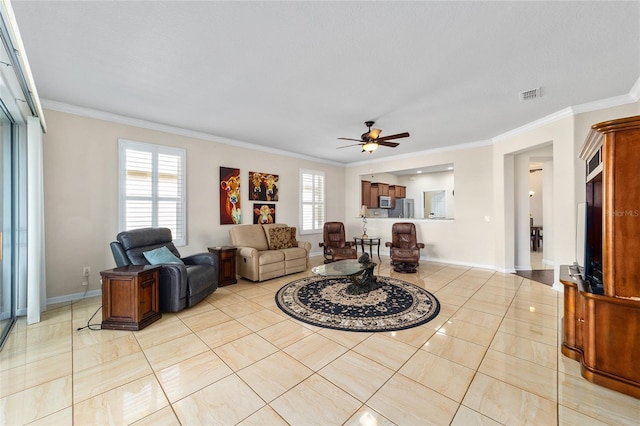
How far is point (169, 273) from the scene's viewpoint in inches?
119

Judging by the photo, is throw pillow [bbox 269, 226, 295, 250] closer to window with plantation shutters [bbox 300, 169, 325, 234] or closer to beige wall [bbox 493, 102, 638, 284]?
window with plantation shutters [bbox 300, 169, 325, 234]

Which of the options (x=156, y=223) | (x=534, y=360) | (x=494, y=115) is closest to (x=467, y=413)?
(x=534, y=360)

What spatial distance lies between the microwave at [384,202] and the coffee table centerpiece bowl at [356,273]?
175 inches

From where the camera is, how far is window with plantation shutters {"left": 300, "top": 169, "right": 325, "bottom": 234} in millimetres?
6535

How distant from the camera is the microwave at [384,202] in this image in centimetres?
823

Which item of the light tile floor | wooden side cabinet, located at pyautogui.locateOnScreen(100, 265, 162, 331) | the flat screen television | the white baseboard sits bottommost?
the light tile floor

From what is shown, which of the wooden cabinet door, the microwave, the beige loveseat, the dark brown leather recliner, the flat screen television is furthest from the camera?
the microwave

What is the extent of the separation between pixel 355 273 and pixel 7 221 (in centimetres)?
411

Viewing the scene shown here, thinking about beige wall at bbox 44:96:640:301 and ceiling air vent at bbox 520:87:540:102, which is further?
beige wall at bbox 44:96:640:301

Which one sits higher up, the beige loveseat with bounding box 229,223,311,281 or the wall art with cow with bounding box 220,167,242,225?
the wall art with cow with bounding box 220,167,242,225

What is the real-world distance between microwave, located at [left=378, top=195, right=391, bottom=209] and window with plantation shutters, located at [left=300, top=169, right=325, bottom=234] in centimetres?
222

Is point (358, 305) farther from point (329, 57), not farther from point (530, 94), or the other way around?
point (530, 94)

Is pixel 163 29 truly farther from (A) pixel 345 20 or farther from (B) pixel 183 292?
(B) pixel 183 292

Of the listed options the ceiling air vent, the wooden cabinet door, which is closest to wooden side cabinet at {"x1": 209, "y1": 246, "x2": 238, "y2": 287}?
the wooden cabinet door
